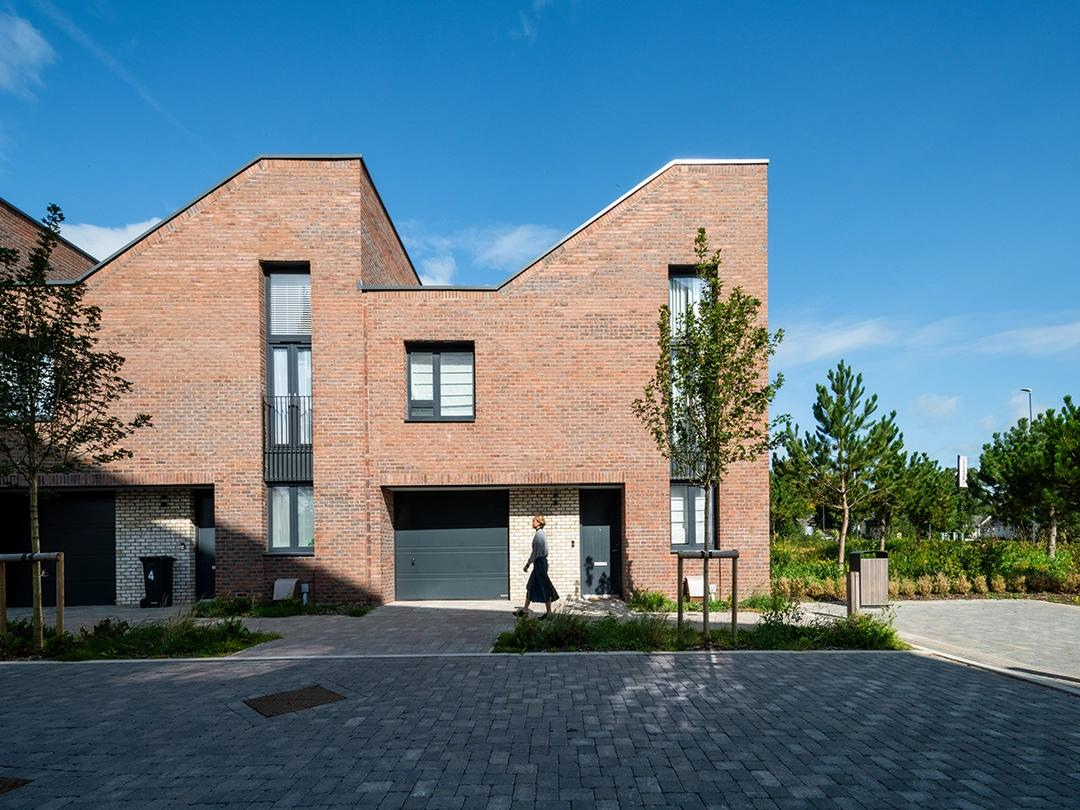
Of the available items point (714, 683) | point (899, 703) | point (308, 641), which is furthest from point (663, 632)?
point (308, 641)

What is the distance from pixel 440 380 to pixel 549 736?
8.60 m

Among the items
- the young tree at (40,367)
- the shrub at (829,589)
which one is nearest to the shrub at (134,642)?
the young tree at (40,367)

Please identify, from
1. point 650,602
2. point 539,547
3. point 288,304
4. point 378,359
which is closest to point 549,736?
point 539,547

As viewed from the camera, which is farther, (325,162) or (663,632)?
(325,162)

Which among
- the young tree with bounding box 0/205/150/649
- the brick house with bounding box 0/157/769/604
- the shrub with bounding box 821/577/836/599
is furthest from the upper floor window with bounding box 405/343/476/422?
the shrub with bounding box 821/577/836/599

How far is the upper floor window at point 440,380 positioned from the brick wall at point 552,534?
7.93 ft

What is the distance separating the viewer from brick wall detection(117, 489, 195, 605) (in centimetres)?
1263

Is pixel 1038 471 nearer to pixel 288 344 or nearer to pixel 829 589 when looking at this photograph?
pixel 829 589

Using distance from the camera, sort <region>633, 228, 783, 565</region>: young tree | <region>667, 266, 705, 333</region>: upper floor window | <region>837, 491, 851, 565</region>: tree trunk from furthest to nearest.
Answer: <region>837, 491, 851, 565</region>: tree trunk → <region>667, 266, 705, 333</region>: upper floor window → <region>633, 228, 783, 565</region>: young tree

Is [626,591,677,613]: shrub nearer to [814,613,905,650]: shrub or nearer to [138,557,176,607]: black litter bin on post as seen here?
[814,613,905,650]: shrub

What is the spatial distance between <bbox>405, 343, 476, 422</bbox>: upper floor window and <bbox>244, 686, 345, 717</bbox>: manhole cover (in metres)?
6.78

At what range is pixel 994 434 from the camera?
83.2 ft

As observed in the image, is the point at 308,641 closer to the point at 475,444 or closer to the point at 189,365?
the point at 475,444

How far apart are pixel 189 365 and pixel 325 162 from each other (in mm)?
5180
